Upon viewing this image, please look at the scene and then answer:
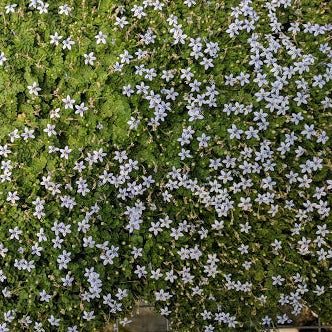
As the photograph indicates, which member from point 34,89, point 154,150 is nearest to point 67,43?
point 34,89

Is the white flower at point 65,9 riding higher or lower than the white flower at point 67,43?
higher

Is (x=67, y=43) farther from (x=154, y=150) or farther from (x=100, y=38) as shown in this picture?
(x=154, y=150)

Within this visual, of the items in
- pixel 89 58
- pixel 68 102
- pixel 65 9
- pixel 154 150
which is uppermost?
pixel 65 9

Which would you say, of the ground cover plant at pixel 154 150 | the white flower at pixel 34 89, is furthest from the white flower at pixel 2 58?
the white flower at pixel 34 89

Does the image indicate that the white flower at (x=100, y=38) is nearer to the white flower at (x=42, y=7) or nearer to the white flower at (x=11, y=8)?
the white flower at (x=42, y=7)

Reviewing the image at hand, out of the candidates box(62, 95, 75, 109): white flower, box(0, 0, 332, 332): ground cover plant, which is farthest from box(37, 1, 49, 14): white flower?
box(62, 95, 75, 109): white flower

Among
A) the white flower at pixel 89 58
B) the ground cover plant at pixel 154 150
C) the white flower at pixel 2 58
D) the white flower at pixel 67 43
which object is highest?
the white flower at pixel 67 43

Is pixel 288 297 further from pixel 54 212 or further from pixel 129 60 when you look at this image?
pixel 129 60

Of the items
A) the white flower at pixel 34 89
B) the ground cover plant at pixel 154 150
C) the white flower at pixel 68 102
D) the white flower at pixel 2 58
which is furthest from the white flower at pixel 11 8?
the white flower at pixel 68 102

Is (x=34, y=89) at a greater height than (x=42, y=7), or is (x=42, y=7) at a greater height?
(x=42, y=7)

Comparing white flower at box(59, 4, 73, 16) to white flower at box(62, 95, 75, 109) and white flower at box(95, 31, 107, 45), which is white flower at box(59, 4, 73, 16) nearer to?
white flower at box(95, 31, 107, 45)
